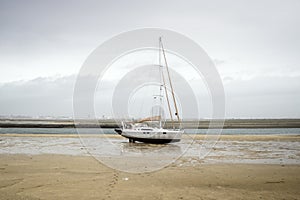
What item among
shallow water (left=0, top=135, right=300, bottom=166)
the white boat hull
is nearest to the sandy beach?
shallow water (left=0, top=135, right=300, bottom=166)

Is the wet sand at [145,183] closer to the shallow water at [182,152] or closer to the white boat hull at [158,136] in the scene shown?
the shallow water at [182,152]

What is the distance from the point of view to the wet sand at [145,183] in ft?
32.0

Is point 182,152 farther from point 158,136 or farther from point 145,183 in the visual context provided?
point 145,183

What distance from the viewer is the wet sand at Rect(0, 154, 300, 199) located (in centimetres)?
974

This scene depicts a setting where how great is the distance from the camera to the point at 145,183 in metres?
11.7

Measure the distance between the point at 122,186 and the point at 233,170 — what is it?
7.12m

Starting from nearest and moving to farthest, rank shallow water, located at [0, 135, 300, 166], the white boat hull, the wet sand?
the wet sand
shallow water, located at [0, 135, 300, 166]
the white boat hull

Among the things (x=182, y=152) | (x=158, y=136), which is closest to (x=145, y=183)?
(x=182, y=152)

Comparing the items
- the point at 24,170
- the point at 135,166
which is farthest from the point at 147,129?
the point at 24,170

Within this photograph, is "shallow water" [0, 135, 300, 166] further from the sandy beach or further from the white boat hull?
the sandy beach

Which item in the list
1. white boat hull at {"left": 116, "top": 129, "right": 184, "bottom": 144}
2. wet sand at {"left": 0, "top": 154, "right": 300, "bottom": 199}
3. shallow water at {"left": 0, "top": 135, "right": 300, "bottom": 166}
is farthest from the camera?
white boat hull at {"left": 116, "top": 129, "right": 184, "bottom": 144}

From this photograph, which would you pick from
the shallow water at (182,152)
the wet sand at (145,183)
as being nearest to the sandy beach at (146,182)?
the wet sand at (145,183)

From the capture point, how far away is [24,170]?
14250 mm

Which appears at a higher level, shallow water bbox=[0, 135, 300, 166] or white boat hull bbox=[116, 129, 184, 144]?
white boat hull bbox=[116, 129, 184, 144]
